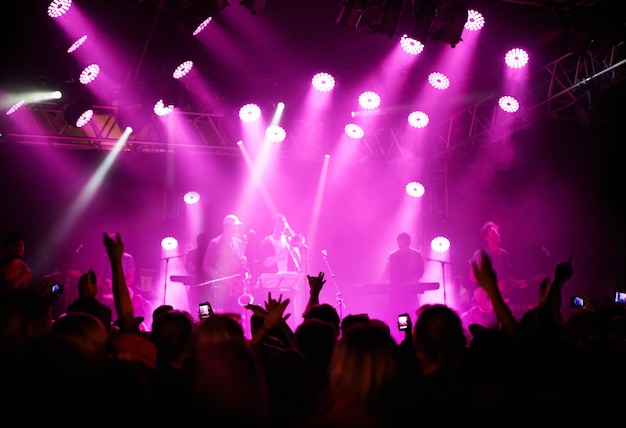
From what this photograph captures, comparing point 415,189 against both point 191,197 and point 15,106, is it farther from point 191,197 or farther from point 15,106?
point 15,106

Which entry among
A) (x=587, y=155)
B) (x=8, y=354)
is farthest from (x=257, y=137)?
(x=8, y=354)

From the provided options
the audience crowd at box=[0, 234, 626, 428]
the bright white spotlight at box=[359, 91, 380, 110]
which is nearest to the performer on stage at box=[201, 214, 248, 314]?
the bright white spotlight at box=[359, 91, 380, 110]

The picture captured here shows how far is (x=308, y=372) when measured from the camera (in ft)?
7.75

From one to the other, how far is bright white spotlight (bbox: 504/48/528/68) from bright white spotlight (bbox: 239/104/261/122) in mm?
4249

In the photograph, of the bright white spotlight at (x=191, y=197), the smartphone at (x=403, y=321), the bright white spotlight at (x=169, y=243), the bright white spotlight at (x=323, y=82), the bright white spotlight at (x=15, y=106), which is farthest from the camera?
the bright white spotlight at (x=191, y=197)

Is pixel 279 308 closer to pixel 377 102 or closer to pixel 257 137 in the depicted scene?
pixel 377 102

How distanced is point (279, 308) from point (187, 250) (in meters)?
8.56

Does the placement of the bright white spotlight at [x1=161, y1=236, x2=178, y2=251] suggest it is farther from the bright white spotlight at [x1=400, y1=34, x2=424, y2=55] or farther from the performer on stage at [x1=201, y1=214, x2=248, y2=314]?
the bright white spotlight at [x1=400, y1=34, x2=424, y2=55]

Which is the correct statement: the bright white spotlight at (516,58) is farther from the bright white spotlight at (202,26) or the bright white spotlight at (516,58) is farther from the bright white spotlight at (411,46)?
the bright white spotlight at (202,26)

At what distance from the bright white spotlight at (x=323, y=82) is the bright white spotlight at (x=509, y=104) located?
302 cm

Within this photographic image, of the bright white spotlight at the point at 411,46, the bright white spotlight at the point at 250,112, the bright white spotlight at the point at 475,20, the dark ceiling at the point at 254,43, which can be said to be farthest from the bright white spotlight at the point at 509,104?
the bright white spotlight at the point at 250,112

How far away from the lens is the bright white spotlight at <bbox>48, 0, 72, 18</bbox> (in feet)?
23.7

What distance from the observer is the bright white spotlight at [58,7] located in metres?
7.21

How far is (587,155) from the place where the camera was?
10977 mm
